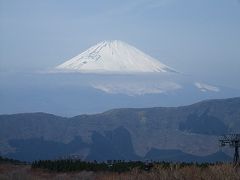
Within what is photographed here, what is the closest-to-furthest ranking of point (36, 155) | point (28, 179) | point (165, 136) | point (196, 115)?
point (28, 179) < point (36, 155) < point (165, 136) < point (196, 115)

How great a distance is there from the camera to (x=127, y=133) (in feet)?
522

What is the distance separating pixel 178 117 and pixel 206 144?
29469 millimetres

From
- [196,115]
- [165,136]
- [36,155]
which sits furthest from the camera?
[196,115]

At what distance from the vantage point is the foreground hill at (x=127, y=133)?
463 ft

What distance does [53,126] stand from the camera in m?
162

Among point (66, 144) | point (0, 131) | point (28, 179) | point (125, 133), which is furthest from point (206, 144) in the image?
point (28, 179)

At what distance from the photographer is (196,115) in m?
171

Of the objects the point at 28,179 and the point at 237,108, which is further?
the point at 237,108

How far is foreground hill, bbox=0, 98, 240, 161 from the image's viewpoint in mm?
141125

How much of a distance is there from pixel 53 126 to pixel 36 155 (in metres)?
21.9

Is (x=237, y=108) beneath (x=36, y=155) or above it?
above

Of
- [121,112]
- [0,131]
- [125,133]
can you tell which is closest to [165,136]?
[125,133]

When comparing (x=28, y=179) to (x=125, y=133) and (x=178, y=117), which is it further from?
(x=178, y=117)

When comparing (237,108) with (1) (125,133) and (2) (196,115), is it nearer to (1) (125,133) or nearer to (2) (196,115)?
(2) (196,115)
